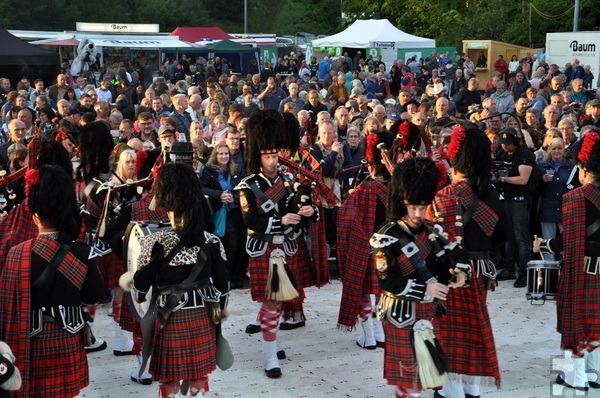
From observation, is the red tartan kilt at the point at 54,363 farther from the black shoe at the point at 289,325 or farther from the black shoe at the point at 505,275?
the black shoe at the point at 505,275

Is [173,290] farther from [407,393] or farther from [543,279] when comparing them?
[543,279]

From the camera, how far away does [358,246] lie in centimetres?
761

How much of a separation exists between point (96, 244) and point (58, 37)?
1081 inches

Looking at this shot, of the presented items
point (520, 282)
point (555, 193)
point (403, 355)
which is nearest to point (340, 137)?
point (555, 193)

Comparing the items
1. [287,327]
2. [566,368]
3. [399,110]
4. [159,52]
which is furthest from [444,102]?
[159,52]

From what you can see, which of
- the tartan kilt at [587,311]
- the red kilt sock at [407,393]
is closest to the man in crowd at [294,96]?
the tartan kilt at [587,311]

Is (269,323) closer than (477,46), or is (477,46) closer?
(269,323)

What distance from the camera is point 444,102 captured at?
1263 centimetres

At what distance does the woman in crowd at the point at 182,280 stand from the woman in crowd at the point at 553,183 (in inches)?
205

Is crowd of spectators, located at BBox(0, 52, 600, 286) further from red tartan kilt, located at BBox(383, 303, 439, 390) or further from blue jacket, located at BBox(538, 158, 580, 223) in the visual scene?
red tartan kilt, located at BBox(383, 303, 439, 390)

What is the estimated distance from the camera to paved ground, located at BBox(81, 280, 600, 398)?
6.84 m

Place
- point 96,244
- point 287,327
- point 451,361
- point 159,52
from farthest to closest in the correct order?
point 159,52
point 287,327
point 96,244
point 451,361

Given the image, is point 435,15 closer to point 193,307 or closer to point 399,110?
point 399,110

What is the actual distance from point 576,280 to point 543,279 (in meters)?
0.34
